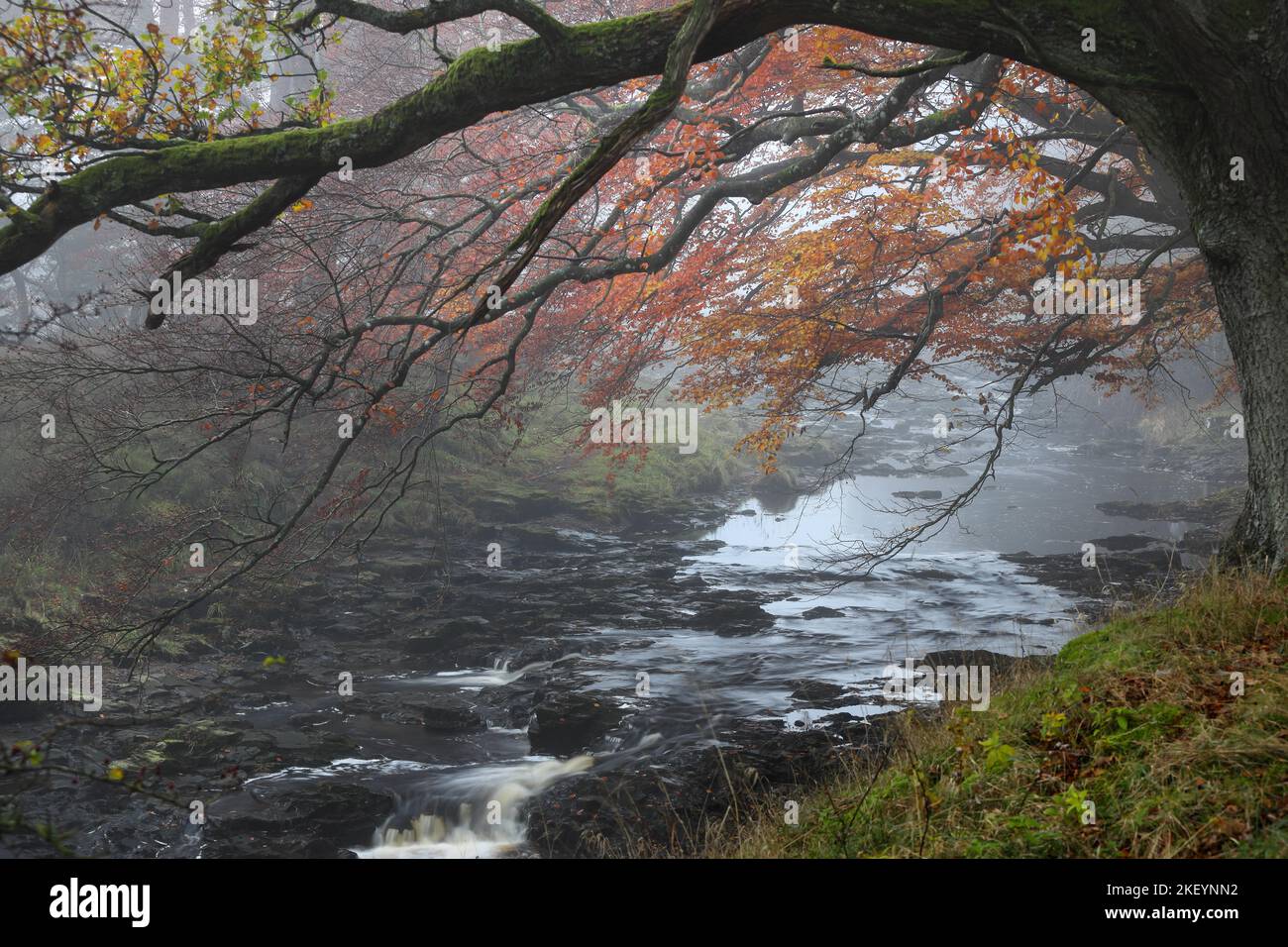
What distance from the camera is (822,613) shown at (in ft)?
51.3

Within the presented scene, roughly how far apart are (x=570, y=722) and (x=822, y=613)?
270 inches

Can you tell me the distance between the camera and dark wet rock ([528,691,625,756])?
985cm

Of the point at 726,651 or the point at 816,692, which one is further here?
the point at 726,651

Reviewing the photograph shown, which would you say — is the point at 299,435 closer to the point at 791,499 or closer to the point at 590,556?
the point at 590,556

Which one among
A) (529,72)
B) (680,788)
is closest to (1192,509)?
(680,788)

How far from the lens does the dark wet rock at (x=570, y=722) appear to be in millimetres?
9852

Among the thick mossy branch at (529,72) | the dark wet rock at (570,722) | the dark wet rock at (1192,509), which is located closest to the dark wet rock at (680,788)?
the dark wet rock at (570,722)

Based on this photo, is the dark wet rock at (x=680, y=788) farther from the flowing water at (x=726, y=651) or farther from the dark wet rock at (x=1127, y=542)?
the dark wet rock at (x=1127, y=542)


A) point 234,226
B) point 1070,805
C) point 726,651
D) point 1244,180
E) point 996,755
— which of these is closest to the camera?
point 1070,805

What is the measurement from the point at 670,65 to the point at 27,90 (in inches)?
193

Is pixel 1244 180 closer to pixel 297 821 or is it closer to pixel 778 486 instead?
pixel 297 821

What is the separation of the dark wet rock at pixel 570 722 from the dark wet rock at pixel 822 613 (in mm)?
5838

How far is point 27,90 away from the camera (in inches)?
244

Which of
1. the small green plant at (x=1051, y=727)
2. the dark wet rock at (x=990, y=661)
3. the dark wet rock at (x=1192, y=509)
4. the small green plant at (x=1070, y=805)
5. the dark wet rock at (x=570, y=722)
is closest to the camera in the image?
the small green plant at (x=1070, y=805)
